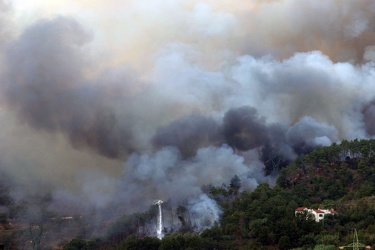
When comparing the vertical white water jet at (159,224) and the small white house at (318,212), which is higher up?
the vertical white water jet at (159,224)

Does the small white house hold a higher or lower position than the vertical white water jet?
lower

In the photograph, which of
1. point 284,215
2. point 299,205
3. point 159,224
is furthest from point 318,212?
point 159,224

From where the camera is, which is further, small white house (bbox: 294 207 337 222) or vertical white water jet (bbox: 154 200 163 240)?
vertical white water jet (bbox: 154 200 163 240)

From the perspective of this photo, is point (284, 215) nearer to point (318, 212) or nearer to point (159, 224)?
point (318, 212)

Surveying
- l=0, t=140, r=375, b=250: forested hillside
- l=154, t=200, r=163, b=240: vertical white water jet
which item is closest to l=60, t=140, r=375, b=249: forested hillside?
l=0, t=140, r=375, b=250: forested hillside

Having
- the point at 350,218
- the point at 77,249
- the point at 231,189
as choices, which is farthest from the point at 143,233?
the point at 350,218

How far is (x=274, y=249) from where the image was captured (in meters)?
50.1

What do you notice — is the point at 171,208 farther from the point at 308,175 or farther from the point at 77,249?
the point at 308,175

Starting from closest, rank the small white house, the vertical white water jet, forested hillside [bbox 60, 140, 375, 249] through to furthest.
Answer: forested hillside [bbox 60, 140, 375, 249] < the small white house < the vertical white water jet

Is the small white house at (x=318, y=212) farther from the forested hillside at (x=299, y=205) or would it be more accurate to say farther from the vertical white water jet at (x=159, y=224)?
the vertical white water jet at (x=159, y=224)

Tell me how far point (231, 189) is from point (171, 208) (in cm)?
1047

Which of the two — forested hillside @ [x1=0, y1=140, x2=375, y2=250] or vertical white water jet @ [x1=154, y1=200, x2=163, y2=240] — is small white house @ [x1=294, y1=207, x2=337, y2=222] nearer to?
forested hillside @ [x1=0, y1=140, x2=375, y2=250]

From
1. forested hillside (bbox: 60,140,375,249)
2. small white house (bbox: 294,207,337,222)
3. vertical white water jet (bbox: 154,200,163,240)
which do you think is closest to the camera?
forested hillside (bbox: 60,140,375,249)

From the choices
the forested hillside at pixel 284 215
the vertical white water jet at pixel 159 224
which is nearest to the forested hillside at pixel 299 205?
the forested hillside at pixel 284 215
